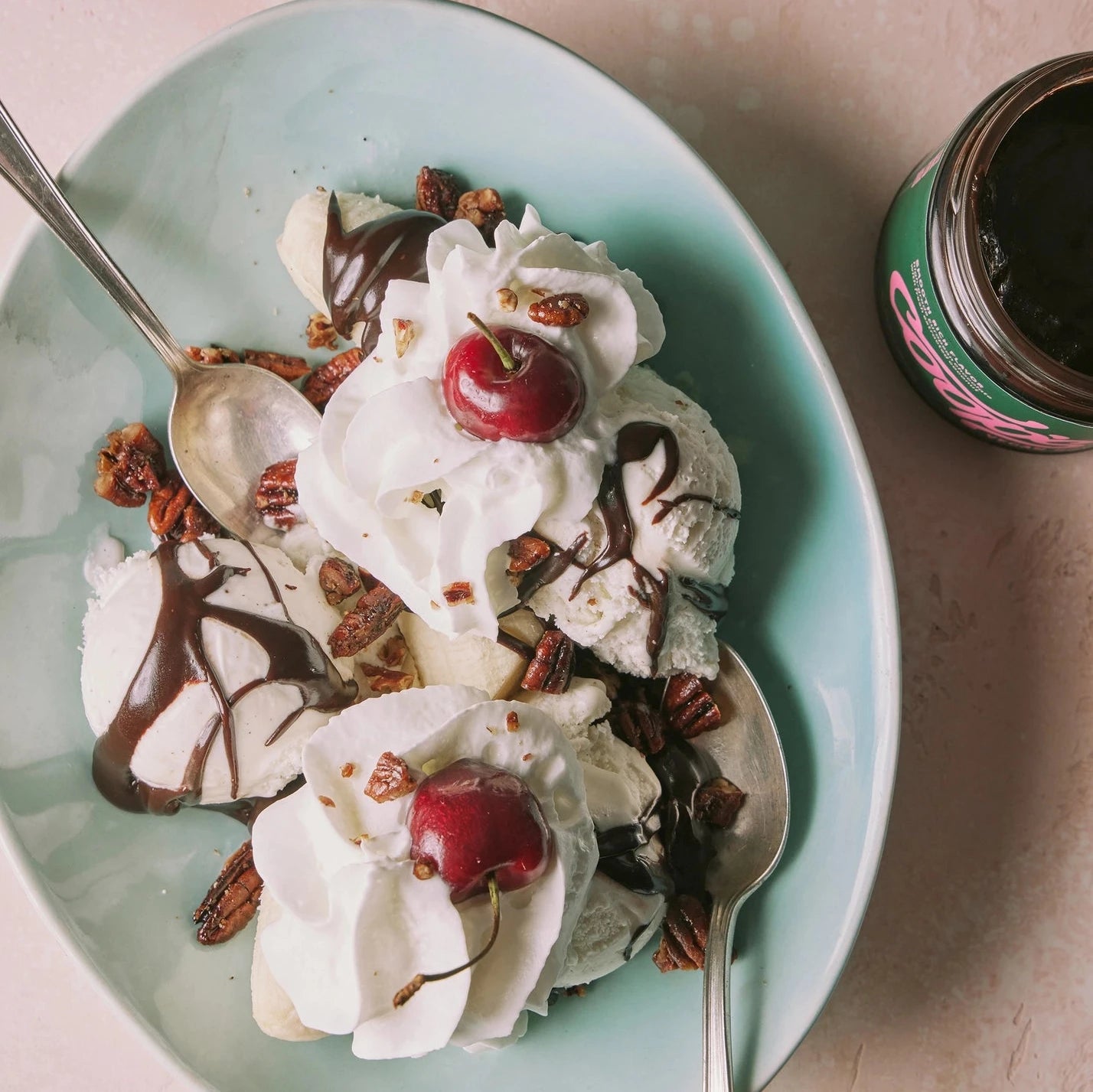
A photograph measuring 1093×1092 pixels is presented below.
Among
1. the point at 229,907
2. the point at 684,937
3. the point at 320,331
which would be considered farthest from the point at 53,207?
the point at 684,937

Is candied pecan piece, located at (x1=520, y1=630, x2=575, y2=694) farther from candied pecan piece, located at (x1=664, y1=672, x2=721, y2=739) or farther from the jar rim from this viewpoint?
the jar rim

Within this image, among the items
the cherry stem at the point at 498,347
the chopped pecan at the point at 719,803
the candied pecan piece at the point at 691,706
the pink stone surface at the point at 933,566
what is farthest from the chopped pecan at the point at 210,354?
the chopped pecan at the point at 719,803

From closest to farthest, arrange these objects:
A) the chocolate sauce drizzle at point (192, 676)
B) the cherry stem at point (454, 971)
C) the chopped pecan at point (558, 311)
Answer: the cherry stem at point (454, 971) → the chopped pecan at point (558, 311) → the chocolate sauce drizzle at point (192, 676)

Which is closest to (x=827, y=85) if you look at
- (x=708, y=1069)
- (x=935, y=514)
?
(x=935, y=514)

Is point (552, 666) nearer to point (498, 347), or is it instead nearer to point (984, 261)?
point (498, 347)

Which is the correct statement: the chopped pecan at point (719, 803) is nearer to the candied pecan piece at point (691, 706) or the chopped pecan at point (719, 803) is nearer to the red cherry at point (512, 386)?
the candied pecan piece at point (691, 706)

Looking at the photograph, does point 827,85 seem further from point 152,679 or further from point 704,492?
point 152,679
